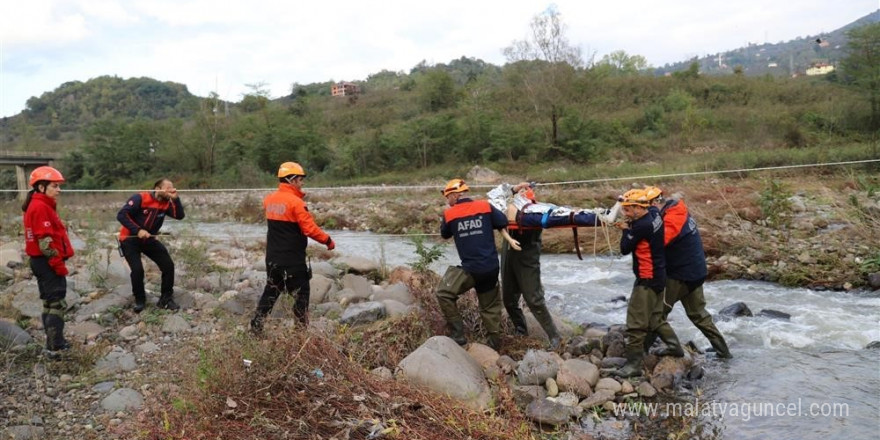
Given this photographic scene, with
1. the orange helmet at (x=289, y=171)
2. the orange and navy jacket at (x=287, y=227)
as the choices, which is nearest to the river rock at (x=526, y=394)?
the orange and navy jacket at (x=287, y=227)

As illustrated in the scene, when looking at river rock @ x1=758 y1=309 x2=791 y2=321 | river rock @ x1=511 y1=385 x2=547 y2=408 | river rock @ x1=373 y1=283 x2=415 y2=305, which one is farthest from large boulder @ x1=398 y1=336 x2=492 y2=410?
river rock @ x1=758 y1=309 x2=791 y2=321

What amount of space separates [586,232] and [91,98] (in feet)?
369

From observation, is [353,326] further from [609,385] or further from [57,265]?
[57,265]

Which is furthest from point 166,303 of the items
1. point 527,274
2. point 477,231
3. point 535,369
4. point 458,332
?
point 535,369

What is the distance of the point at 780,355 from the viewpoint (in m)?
6.29

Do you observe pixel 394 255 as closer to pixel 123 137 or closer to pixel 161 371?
pixel 161 371

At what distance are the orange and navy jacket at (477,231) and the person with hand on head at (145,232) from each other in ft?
12.1

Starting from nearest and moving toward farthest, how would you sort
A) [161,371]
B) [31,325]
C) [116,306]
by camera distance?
[161,371], [31,325], [116,306]

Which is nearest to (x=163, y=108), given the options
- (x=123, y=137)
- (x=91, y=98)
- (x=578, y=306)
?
(x=91, y=98)

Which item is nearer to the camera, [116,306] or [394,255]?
[116,306]

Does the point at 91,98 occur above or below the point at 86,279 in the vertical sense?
above

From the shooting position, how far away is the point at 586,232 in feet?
42.1

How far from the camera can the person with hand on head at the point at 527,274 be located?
6.08 metres

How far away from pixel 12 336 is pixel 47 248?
3.23 feet
